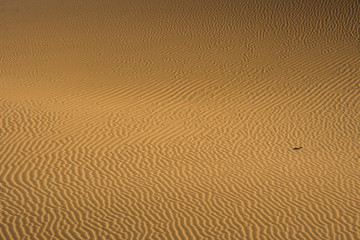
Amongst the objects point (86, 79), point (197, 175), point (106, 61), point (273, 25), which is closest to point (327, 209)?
point (197, 175)

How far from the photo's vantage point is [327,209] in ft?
23.4

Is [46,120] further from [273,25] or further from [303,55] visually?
[273,25]

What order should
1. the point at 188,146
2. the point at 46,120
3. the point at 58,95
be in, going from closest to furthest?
the point at 188,146
the point at 46,120
the point at 58,95

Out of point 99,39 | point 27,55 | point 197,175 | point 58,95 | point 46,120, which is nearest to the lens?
point 197,175

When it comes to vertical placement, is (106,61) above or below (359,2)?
below

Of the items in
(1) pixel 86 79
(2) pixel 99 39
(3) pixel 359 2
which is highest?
(3) pixel 359 2

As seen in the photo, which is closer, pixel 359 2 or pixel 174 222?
pixel 174 222

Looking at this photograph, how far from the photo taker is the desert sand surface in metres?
6.82

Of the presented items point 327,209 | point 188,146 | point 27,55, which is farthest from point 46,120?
point 27,55

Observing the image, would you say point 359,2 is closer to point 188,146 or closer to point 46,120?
point 188,146

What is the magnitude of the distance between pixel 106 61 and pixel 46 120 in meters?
7.46

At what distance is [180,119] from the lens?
12.5 m

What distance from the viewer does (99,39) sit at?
68.4 ft

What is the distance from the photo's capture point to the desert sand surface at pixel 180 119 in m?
6.82
